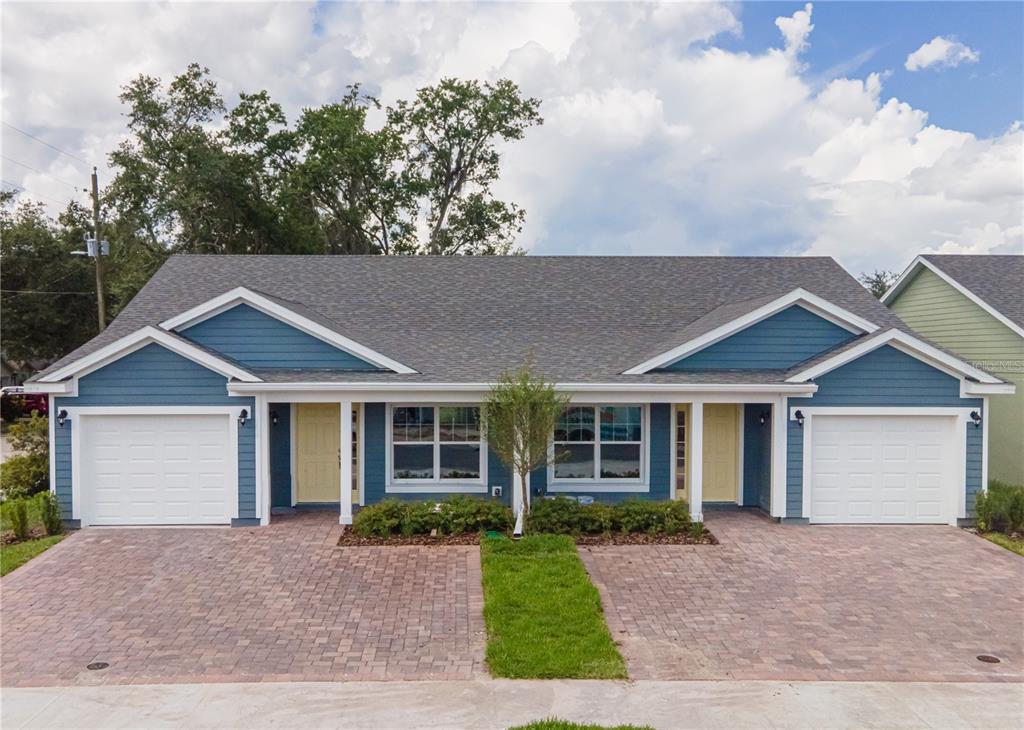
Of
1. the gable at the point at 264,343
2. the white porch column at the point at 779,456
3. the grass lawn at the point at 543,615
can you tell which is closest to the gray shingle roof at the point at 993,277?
the white porch column at the point at 779,456

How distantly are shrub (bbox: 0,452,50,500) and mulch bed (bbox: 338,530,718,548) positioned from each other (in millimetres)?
7507

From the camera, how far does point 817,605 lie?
859 cm

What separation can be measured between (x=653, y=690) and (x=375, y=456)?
8129 mm

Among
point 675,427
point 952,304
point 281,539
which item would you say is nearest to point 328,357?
point 281,539

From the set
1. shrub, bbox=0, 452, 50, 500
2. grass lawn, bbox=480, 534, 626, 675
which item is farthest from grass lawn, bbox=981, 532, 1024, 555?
Result: shrub, bbox=0, 452, 50, 500

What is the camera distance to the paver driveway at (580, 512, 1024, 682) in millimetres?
6996

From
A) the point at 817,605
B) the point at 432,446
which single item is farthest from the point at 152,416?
the point at 817,605

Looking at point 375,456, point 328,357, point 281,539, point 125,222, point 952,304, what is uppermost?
point 125,222

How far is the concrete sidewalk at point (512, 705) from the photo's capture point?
19.2ft

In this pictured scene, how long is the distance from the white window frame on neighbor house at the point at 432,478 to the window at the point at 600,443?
1.47m

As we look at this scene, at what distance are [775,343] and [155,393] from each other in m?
11.4

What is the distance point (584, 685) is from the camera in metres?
6.49

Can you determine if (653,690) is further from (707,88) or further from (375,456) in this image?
(707,88)

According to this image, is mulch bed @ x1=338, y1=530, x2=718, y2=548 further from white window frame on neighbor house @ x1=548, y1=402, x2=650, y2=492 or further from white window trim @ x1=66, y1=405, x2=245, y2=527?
white window trim @ x1=66, y1=405, x2=245, y2=527
